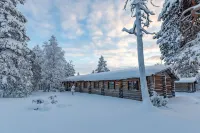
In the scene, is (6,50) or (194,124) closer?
(194,124)

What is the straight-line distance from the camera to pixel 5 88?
21375 mm

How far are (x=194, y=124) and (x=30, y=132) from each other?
871cm

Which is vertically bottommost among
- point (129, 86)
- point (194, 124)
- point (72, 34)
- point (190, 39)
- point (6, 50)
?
point (194, 124)

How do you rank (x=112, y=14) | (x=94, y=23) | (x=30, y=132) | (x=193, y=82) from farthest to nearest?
(x=193, y=82), (x=94, y=23), (x=112, y=14), (x=30, y=132)

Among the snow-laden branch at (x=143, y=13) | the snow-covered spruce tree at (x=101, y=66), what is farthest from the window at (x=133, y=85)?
the snow-covered spruce tree at (x=101, y=66)

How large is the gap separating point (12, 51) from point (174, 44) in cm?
1917

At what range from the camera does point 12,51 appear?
21.3 meters

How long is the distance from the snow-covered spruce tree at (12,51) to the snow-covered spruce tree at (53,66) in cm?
1396

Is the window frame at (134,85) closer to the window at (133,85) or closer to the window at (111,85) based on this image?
the window at (133,85)

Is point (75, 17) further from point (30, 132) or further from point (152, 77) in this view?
point (30, 132)

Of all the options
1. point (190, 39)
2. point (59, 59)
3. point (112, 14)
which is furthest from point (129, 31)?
point (59, 59)

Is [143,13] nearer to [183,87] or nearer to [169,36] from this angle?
[169,36]

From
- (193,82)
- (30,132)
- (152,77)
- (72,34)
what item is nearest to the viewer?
(30,132)

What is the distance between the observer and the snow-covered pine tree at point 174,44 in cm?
887
